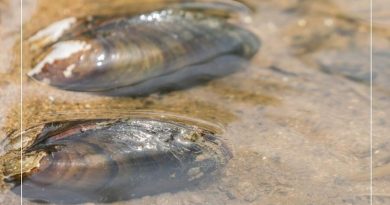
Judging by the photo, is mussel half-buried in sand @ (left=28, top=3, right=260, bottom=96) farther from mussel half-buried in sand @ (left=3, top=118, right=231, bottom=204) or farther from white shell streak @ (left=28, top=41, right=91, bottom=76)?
mussel half-buried in sand @ (left=3, top=118, right=231, bottom=204)

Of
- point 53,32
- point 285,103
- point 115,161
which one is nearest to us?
point 115,161

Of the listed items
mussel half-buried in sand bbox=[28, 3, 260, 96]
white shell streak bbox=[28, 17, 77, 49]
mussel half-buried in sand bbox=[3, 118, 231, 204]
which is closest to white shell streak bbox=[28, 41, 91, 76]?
mussel half-buried in sand bbox=[28, 3, 260, 96]

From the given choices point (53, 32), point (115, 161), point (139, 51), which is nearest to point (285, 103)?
point (139, 51)

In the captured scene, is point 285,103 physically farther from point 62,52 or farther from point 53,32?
point 53,32

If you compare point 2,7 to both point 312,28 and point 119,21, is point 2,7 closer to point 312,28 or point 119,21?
point 119,21

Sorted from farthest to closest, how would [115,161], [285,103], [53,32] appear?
1. [53,32]
2. [285,103]
3. [115,161]

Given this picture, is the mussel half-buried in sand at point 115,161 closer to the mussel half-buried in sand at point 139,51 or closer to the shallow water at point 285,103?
the shallow water at point 285,103

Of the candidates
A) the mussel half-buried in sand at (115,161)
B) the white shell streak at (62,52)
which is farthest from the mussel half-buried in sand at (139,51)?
the mussel half-buried in sand at (115,161)
